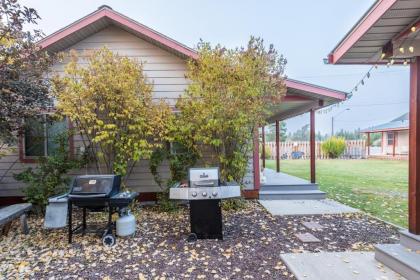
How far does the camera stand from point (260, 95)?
5.67 m

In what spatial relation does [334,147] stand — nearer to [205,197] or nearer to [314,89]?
[314,89]

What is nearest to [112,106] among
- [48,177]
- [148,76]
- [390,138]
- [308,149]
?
[148,76]

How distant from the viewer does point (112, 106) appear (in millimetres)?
5477

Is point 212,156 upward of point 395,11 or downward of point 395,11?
downward

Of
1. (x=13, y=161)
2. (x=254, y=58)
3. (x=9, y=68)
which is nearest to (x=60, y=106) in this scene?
(x=9, y=68)

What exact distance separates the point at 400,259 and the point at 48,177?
618cm

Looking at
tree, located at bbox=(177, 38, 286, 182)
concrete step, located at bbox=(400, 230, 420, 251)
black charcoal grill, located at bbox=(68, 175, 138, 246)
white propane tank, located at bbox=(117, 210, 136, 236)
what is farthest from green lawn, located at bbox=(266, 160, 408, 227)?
black charcoal grill, located at bbox=(68, 175, 138, 246)

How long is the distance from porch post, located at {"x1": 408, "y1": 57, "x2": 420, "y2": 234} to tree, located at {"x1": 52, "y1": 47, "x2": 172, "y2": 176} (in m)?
4.15

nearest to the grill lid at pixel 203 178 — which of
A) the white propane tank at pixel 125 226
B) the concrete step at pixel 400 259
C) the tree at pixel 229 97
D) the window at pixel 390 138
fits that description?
the white propane tank at pixel 125 226

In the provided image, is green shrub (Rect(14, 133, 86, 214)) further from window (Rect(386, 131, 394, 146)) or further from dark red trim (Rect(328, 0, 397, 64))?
window (Rect(386, 131, 394, 146))

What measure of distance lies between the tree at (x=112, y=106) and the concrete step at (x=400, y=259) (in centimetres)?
418

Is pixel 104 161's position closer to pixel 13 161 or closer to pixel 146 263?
pixel 13 161

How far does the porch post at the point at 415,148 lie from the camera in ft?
10.5

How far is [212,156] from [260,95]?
5.93 feet
